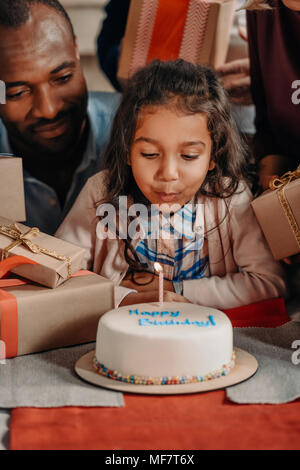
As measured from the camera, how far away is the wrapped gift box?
121 cm

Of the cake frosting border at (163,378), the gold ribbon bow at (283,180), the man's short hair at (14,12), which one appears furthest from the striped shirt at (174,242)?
the man's short hair at (14,12)

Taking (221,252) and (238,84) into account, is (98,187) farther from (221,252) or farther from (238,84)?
(238,84)

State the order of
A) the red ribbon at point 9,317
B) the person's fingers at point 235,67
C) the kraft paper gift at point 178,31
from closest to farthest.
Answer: the red ribbon at point 9,317
the kraft paper gift at point 178,31
the person's fingers at point 235,67

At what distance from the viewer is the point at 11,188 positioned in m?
1.52

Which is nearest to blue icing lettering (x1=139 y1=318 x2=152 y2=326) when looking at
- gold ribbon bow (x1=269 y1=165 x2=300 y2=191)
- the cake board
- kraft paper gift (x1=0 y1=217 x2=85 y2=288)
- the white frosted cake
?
the white frosted cake

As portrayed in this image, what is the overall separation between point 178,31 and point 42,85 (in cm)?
43

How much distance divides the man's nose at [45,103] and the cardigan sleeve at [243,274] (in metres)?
0.60

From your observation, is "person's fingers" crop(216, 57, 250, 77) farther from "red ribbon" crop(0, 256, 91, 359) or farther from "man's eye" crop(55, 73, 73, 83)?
"red ribbon" crop(0, 256, 91, 359)

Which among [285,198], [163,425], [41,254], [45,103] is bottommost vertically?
[163,425]

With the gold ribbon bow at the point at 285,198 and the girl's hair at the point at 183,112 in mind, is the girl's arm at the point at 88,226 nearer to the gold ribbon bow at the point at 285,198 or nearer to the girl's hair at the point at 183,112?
the girl's hair at the point at 183,112

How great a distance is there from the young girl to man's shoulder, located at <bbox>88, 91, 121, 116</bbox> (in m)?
0.47

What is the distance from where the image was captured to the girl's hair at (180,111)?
142cm

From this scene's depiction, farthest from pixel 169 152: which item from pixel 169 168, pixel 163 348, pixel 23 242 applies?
pixel 163 348
